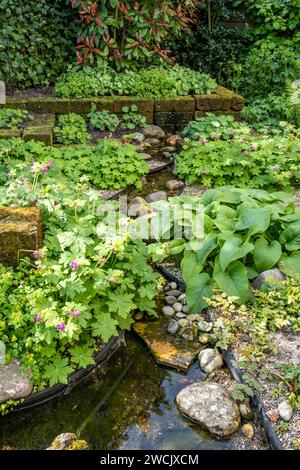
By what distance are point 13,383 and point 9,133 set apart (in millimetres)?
3470

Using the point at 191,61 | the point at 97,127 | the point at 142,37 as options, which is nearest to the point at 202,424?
the point at 97,127

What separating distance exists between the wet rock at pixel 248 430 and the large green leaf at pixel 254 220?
1282 mm

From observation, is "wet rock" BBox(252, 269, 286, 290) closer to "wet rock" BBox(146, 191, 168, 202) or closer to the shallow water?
the shallow water

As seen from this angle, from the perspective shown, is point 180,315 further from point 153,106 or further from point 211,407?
point 153,106

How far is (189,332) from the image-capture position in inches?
127

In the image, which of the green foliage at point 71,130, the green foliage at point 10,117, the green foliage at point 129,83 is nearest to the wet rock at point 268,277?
the green foliage at point 71,130

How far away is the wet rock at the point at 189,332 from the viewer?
3.20 meters

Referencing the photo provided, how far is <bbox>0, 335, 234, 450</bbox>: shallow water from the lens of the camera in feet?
8.14

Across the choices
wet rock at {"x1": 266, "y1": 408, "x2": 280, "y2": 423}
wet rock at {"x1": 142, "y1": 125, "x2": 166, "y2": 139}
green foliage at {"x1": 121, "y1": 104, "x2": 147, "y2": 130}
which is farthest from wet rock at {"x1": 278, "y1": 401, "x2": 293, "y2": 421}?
green foliage at {"x1": 121, "y1": 104, "x2": 147, "y2": 130}

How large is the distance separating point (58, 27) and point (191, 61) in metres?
2.37

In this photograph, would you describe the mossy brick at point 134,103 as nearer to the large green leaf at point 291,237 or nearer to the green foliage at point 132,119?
the green foliage at point 132,119

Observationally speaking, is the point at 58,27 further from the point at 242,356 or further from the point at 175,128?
the point at 242,356

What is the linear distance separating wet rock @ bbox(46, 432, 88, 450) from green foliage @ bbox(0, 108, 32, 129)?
13.1 feet

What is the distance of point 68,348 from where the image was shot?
2.88 metres
